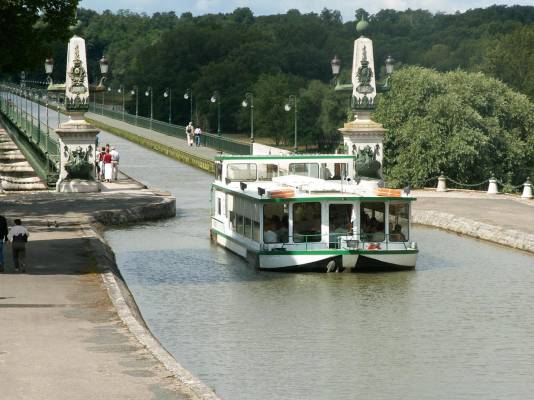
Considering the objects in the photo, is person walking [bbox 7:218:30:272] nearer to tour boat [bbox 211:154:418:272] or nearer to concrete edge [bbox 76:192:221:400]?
concrete edge [bbox 76:192:221:400]

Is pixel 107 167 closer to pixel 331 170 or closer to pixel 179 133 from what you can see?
pixel 331 170

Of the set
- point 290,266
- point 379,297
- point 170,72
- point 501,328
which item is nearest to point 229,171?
point 290,266

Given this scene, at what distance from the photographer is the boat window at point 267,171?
4125 centimetres

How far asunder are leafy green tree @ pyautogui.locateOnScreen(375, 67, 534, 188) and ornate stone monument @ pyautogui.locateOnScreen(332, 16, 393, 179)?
1076cm

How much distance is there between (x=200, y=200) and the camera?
5988 centimetres

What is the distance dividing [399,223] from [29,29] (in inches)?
588

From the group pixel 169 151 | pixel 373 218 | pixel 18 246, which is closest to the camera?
pixel 18 246

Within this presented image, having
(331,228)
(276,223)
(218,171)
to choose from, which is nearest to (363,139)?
(218,171)

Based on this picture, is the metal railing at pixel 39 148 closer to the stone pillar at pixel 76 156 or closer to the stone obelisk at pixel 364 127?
the stone pillar at pixel 76 156

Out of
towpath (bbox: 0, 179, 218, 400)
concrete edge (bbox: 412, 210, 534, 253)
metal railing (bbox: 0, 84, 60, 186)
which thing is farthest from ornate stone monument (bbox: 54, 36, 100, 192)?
concrete edge (bbox: 412, 210, 534, 253)

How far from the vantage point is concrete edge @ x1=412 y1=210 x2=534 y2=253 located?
4081 cm

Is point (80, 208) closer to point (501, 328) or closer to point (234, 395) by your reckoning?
point (501, 328)

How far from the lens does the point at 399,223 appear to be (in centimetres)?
3575

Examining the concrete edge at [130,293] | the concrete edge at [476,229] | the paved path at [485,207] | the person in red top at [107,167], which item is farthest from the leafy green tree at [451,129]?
the concrete edge at [130,293]
